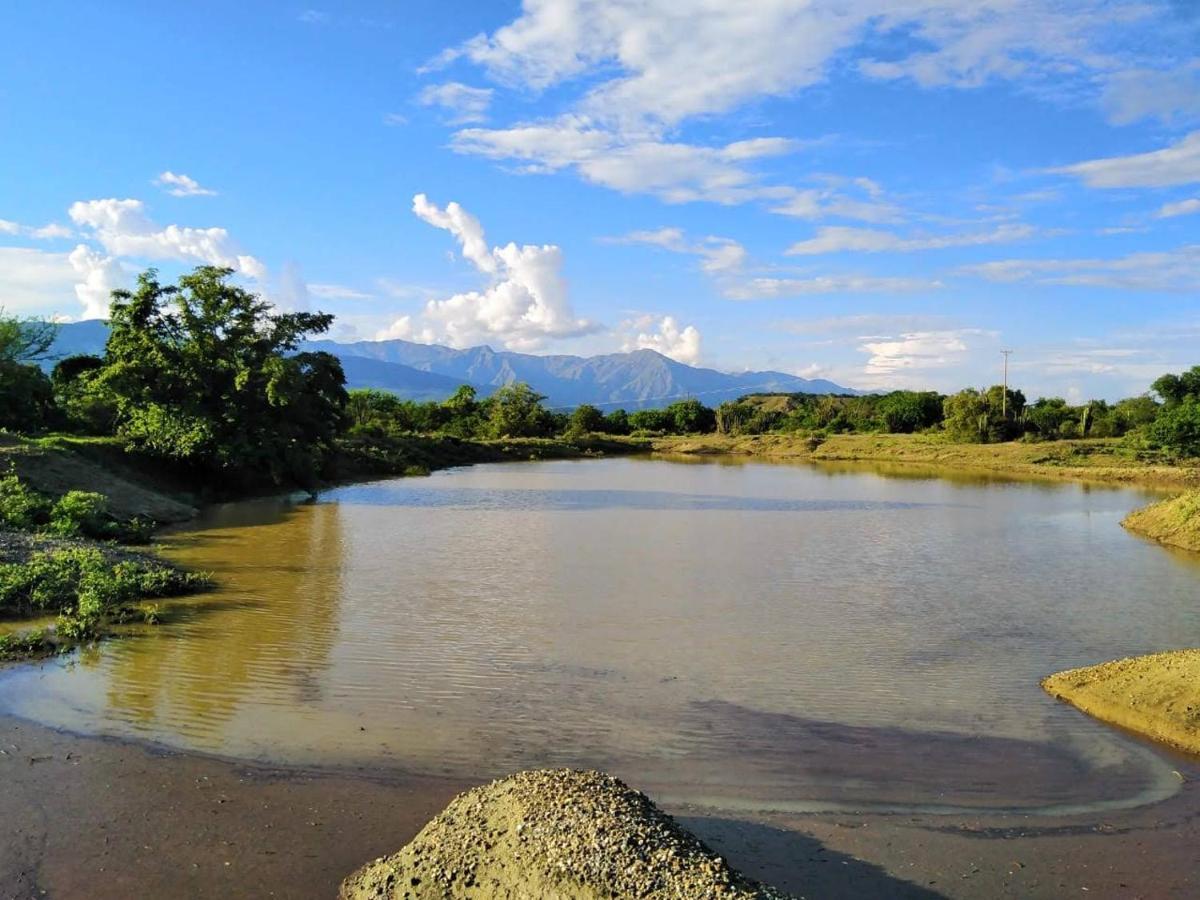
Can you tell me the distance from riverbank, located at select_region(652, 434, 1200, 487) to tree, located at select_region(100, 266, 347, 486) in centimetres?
4147

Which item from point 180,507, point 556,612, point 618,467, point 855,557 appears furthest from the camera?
point 618,467

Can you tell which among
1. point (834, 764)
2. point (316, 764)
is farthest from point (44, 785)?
point (834, 764)

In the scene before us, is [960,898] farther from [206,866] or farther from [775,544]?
[775,544]

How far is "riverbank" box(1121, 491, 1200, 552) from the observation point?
908 inches

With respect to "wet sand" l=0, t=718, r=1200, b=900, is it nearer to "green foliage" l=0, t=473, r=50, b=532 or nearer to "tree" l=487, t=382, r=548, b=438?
"green foliage" l=0, t=473, r=50, b=532

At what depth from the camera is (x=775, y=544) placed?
22.9 metres

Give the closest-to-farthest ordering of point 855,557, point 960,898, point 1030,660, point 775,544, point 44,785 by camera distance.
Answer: point 960,898, point 44,785, point 1030,660, point 855,557, point 775,544

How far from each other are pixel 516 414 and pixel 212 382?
154 feet

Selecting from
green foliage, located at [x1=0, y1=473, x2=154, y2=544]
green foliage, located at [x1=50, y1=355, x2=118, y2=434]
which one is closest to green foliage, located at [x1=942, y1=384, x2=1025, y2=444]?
green foliage, located at [x1=50, y1=355, x2=118, y2=434]

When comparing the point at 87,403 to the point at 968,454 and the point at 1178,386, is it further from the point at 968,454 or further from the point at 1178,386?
the point at 1178,386

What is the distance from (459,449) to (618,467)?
1147 centimetres

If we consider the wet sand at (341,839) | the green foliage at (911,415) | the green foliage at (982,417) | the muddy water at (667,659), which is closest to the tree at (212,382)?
the muddy water at (667,659)

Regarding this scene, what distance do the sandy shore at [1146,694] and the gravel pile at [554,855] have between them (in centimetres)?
622

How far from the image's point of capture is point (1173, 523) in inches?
956
